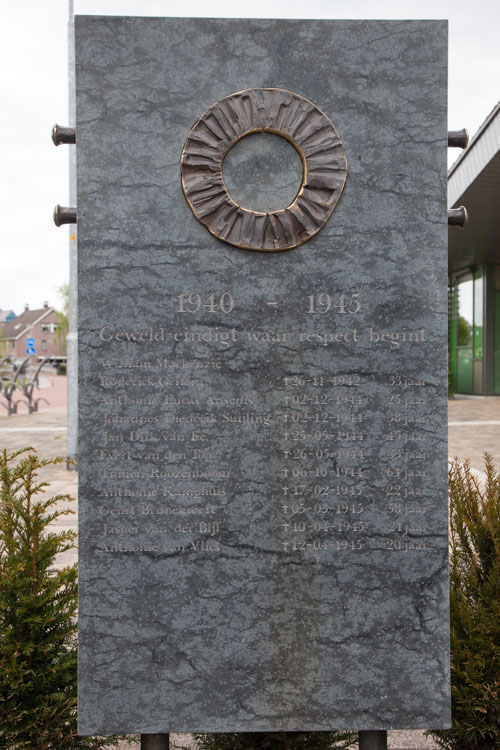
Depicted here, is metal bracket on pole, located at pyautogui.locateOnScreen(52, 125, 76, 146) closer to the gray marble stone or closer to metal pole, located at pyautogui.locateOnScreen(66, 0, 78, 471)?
the gray marble stone

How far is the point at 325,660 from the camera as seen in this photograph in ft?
7.52

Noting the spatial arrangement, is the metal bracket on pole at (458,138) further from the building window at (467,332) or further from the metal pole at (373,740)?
the building window at (467,332)

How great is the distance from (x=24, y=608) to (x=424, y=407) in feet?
5.70

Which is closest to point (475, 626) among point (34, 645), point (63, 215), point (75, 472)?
point (34, 645)

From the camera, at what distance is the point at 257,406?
90.7 inches

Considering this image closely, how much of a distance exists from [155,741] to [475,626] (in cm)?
135

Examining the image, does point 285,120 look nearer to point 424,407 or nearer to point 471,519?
point 424,407

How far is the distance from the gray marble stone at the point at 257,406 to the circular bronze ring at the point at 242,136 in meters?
0.05

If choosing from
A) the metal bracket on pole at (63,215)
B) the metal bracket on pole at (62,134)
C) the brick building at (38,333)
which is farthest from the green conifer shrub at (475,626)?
the brick building at (38,333)

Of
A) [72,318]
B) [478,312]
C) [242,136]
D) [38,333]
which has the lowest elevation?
[242,136]

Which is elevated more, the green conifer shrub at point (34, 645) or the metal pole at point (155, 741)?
the green conifer shrub at point (34, 645)

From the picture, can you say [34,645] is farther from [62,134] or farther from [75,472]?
[75,472]

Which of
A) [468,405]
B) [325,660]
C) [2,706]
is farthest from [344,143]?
[468,405]

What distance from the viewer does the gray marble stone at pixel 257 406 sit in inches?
89.5
